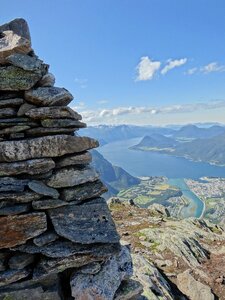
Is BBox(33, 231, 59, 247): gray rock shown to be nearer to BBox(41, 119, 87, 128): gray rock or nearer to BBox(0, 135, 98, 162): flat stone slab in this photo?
BBox(0, 135, 98, 162): flat stone slab

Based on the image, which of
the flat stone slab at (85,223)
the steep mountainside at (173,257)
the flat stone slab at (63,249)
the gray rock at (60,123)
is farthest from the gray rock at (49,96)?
the steep mountainside at (173,257)

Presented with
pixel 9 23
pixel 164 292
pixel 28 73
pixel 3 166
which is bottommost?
pixel 164 292

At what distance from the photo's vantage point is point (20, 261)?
37.6 feet

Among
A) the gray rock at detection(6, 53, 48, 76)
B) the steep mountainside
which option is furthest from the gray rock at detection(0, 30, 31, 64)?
the steep mountainside

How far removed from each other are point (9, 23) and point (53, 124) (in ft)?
18.2

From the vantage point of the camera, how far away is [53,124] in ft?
39.0

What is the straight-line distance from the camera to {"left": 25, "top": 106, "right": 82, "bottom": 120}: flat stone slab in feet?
37.9

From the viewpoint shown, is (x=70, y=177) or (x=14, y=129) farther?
(x=70, y=177)

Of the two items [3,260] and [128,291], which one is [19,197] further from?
[128,291]

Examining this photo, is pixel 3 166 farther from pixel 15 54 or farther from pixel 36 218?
pixel 15 54

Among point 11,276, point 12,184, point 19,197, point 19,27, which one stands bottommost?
point 11,276

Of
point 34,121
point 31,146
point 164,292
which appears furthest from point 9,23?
point 164,292

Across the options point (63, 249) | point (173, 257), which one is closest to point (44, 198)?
point (63, 249)

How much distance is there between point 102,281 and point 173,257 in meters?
12.4
